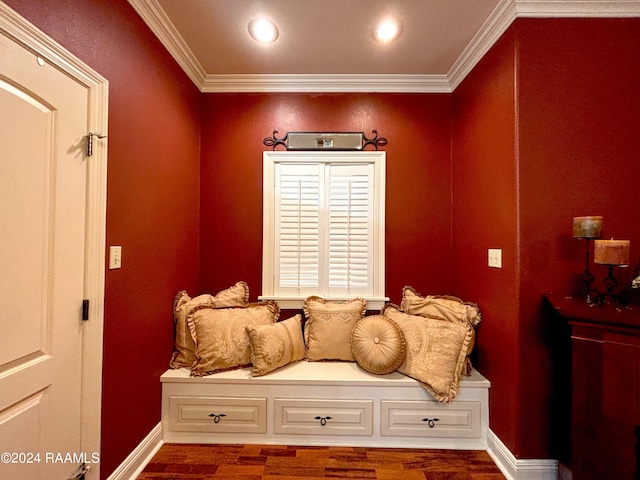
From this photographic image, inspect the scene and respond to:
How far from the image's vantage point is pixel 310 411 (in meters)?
1.98

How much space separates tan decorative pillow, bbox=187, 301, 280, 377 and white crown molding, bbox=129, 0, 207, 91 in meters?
1.84

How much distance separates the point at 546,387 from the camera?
1.69 metres

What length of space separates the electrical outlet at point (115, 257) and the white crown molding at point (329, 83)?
5.67 ft

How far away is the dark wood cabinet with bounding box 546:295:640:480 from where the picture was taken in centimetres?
133

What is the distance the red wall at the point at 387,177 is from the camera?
2.57m

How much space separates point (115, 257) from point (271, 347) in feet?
3.61

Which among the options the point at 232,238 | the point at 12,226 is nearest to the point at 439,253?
the point at 232,238

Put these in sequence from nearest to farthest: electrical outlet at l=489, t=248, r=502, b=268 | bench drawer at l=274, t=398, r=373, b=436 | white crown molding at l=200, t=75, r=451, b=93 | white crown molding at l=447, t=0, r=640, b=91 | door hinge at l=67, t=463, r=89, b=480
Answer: door hinge at l=67, t=463, r=89, b=480 → white crown molding at l=447, t=0, r=640, b=91 → electrical outlet at l=489, t=248, r=502, b=268 → bench drawer at l=274, t=398, r=373, b=436 → white crown molding at l=200, t=75, r=451, b=93

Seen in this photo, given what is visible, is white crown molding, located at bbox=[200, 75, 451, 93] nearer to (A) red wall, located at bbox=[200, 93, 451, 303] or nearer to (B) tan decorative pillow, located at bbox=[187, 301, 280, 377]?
(A) red wall, located at bbox=[200, 93, 451, 303]

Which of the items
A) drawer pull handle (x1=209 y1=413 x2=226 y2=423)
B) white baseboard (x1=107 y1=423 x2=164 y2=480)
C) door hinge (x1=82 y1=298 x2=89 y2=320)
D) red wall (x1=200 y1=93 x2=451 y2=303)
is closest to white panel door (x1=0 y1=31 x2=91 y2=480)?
door hinge (x1=82 y1=298 x2=89 y2=320)

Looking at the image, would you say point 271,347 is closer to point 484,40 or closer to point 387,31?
point 387,31

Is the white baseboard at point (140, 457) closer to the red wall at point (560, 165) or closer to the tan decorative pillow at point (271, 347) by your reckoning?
the tan decorative pillow at point (271, 347)

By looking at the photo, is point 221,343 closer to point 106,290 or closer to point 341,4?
point 106,290

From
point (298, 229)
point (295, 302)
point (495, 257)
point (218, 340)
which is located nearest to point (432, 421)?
point (495, 257)
